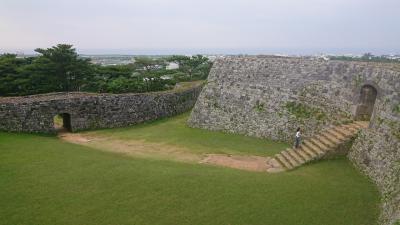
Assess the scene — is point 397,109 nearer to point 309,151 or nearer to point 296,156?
point 309,151

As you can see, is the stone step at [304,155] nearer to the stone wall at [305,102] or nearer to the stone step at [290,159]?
the stone step at [290,159]

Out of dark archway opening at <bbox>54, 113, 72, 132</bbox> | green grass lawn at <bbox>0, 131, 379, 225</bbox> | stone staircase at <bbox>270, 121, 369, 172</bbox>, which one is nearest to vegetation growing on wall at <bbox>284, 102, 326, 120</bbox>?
stone staircase at <bbox>270, 121, 369, 172</bbox>

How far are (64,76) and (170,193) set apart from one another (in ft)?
61.9

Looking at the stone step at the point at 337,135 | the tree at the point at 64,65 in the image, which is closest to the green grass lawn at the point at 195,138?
the stone step at the point at 337,135

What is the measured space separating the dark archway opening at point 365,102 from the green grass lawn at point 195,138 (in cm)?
318

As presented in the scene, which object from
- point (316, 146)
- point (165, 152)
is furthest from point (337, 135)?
point (165, 152)

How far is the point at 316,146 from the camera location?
1318 cm

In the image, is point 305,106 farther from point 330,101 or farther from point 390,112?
point 390,112

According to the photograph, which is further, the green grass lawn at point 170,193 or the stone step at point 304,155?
the stone step at point 304,155

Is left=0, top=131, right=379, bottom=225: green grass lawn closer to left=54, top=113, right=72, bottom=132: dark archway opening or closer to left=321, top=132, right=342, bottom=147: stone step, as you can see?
left=321, top=132, right=342, bottom=147: stone step

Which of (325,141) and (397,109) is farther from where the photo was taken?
(325,141)

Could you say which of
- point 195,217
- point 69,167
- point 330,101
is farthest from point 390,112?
point 69,167

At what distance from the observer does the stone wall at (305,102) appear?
35.3ft

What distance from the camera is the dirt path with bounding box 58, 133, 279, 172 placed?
13.2 m
